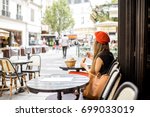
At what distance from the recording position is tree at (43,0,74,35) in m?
24.6

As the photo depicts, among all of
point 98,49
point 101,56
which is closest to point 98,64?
point 101,56

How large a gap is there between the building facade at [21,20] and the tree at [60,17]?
136cm

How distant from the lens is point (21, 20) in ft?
69.2

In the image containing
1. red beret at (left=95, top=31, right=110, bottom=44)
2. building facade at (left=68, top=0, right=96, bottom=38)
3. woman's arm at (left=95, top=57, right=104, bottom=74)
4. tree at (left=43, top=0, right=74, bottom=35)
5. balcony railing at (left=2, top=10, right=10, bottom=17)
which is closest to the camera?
woman's arm at (left=95, top=57, right=104, bottom=74)

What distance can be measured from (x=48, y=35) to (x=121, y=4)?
85.3 ft

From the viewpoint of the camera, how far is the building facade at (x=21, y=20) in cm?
1859

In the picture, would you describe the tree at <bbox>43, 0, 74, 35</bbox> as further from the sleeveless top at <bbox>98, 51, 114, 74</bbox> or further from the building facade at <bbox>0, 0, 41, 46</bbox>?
the sleeveless top at <bbox>98, 51, 114, 74</bbox>

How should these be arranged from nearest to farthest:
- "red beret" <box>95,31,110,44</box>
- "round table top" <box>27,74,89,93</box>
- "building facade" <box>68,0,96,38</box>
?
"round table top" <box>27,74,89,93</box>
"red beret" <box>95,31,110,44</box>
"building facade" <box>68,0,96,38</box>

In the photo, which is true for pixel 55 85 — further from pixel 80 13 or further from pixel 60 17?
pixel 80 13

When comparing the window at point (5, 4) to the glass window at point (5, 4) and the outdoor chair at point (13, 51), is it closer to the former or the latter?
the glass window at point (5, 4)

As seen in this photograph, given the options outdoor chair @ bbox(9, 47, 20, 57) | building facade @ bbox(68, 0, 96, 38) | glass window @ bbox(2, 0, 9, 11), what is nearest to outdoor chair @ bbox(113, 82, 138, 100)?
outdoor chair @ bbox(9, 47, 20, 57)

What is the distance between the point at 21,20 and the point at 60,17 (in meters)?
5.09

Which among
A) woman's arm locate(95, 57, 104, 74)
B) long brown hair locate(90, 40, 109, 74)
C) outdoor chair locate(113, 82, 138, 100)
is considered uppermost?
long brown hair locate(90, 40, 109, 74)

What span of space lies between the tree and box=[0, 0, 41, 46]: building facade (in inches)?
53.5
